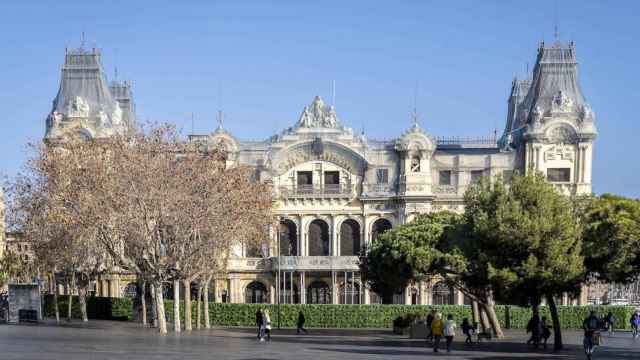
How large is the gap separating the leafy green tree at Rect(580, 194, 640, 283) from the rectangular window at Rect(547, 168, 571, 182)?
50187 millimetres

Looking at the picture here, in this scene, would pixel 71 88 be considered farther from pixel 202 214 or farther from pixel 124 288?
pixel 202 214

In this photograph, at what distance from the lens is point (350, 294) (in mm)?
101000

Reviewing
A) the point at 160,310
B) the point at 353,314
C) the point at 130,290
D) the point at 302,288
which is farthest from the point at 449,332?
the point at 130,290

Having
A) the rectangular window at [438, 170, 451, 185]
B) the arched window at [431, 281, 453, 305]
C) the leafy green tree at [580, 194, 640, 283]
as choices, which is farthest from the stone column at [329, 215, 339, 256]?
the leafy green tree at [580, 194, 640, 283]

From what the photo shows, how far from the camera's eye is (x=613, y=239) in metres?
47.8

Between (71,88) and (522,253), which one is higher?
(71,88)

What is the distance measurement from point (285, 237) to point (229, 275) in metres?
6.95

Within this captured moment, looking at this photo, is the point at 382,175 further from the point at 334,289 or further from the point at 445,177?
the point at 334,289

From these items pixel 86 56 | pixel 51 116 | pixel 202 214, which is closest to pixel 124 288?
pixel 51 116

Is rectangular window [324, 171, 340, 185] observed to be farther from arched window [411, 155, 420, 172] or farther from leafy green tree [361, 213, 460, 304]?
leafy green tree [361, 213, 460, 304]

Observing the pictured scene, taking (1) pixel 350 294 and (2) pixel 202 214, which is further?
(1) pixel 350 294

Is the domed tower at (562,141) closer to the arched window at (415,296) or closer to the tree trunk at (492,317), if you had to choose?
Result: the arched window at (415,296)

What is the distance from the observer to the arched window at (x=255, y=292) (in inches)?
4006

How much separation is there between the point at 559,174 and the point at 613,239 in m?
53.9
